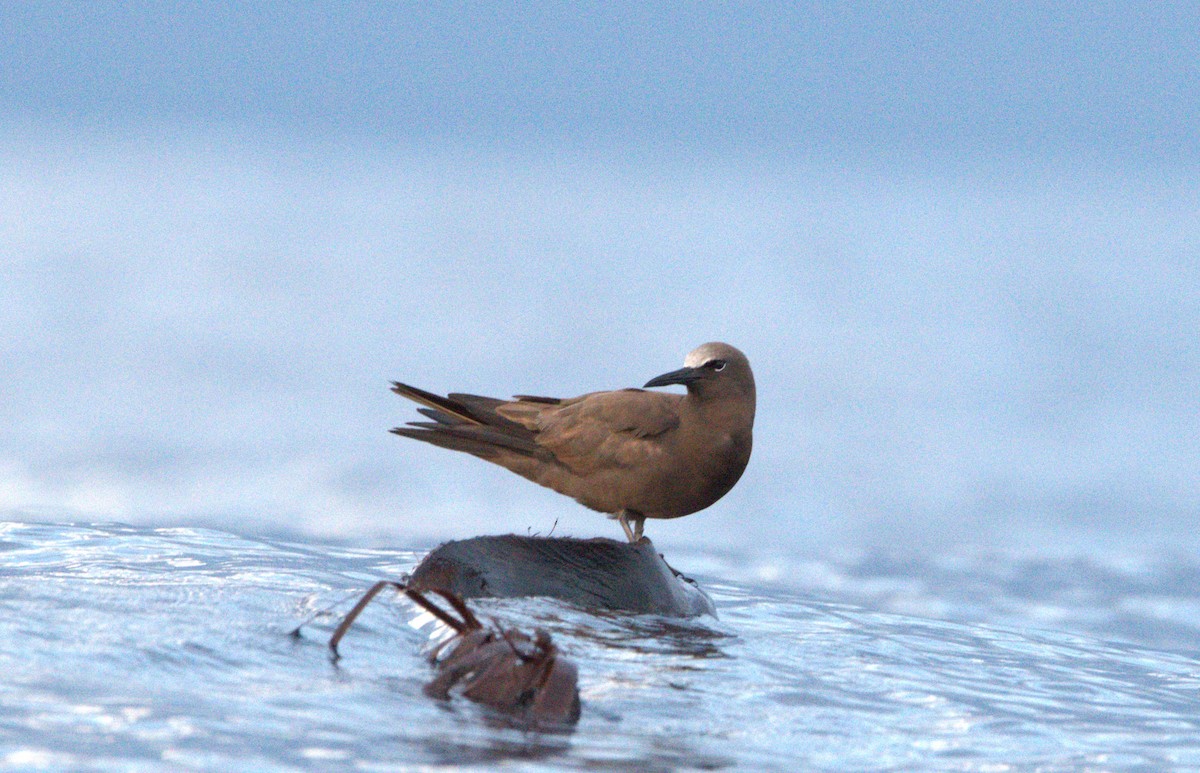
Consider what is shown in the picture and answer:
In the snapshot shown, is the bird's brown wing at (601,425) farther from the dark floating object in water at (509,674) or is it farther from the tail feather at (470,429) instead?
the dark floating object in water at (509,674)

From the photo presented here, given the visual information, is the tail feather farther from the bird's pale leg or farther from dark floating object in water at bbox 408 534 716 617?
dark floating object in water at bbox 408 534 716 617

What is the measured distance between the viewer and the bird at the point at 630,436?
8.00m

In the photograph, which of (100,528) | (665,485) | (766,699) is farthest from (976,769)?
(100,528)

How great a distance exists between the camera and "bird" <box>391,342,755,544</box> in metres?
8.00

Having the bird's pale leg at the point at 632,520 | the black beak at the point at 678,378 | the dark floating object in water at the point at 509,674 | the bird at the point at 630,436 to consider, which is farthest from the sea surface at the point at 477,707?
the black beak at the point at 678,378

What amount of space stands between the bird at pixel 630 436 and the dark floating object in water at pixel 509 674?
3153mm

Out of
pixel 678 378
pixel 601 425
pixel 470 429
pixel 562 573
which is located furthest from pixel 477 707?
pixel 470 429

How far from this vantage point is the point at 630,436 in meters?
8.23

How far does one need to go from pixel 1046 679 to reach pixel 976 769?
1.62 meters

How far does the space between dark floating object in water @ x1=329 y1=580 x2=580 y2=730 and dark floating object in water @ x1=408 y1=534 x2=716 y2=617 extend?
108 centimetres

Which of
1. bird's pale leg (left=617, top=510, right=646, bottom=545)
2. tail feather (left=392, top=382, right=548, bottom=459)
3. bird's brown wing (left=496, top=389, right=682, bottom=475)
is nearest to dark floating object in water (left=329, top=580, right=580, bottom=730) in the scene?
bird's brown wing (left=496, top=389, right=682, bottom=475)

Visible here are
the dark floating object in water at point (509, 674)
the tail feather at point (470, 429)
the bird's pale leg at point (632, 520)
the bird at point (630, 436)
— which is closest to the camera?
the dark floating object in water at point (509, 674)

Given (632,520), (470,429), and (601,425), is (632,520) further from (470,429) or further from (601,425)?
(470,429)

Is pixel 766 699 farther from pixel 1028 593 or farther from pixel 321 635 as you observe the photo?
pixel 1028 593
